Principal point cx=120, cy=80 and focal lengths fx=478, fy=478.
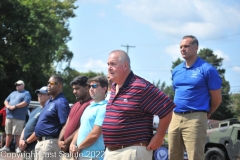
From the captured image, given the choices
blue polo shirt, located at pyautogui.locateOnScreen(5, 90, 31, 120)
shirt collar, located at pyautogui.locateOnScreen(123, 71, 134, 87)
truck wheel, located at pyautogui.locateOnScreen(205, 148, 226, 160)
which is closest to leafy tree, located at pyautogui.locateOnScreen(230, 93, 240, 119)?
truck wheel, located at pyautogui.locateOnScreen(205, 148, 226, 160)

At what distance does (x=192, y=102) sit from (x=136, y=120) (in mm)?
1655

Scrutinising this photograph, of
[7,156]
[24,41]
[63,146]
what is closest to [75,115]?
[63,146]

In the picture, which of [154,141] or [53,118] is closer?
[154,141]

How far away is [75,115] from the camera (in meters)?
6.98

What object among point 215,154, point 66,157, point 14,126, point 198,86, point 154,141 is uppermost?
point 198,86

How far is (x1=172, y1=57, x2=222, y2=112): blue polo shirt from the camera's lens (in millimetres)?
6441

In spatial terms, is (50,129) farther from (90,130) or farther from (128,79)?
(128,79)

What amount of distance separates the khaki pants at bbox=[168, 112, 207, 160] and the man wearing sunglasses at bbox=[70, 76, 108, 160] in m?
1.00

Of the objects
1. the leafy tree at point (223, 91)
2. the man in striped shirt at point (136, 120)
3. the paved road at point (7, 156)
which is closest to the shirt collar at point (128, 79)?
the man in striped shirt at point (136, 120)

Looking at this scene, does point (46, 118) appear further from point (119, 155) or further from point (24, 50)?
point (24, 50)

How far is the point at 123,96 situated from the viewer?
16.6 ft

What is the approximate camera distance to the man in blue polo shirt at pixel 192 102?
6359 millimetres

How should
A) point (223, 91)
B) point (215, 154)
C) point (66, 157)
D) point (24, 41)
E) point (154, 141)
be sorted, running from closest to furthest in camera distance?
point (154, 141) < point (66, 157) < point (215, 154) < point (24, 41) < point (223, 91)

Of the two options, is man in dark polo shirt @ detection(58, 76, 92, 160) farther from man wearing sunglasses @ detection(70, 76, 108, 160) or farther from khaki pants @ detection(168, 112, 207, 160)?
khaki pants @ detection(168, 112, 207, 160)
